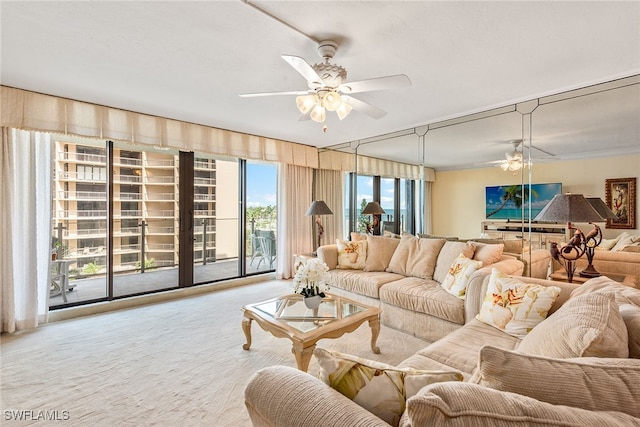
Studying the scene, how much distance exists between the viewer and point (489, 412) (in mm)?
609

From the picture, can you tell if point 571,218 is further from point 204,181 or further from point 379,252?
point 204,181

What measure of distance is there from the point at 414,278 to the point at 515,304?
4.45ft

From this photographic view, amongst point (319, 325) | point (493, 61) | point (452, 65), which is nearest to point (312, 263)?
point (319, 325)

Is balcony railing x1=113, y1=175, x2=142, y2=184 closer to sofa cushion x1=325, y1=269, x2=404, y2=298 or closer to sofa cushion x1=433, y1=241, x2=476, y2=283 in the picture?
sofa cushion x1=325, y1=269, x2=404, y2=298

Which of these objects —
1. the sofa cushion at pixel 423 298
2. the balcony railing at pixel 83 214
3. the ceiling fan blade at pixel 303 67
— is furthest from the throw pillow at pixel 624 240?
the balcony railing at pixel 83 214

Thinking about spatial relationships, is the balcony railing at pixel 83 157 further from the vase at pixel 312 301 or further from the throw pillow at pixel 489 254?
the throw pillow at pixel 489 254

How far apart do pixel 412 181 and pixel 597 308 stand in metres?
3.12

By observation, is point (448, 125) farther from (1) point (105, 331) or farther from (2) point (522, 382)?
(1) point (105, 331)

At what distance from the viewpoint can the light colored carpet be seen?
1.81 meters

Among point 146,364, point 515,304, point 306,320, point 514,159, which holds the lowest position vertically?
point 146,364

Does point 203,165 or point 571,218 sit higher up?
point 203,165

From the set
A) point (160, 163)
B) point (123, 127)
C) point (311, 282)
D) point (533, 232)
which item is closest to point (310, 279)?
point (311, 282)

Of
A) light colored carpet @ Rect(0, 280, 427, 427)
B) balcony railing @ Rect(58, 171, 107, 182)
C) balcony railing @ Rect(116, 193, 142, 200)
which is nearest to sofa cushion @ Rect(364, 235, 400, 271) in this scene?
light colored carpet @ Rect(0, 280, 427, 427)

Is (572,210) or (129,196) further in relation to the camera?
(129,196)
